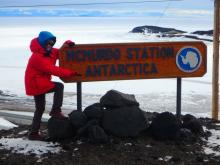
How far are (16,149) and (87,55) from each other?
4.93 feet

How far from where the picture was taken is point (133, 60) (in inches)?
263

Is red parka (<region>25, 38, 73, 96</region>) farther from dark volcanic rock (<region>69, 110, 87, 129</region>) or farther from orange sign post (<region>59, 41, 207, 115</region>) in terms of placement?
dark volcanic rock (<region>69, 110, 87, 129</region>)

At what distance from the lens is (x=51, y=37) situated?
6.11m

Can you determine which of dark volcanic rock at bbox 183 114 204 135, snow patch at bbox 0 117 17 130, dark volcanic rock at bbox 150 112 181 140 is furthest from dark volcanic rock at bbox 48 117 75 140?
snow patch at bbox 0 117 17 130

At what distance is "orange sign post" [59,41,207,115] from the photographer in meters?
6.53

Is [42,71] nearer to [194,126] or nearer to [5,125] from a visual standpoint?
[194,126]

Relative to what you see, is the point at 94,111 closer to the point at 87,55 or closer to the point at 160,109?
the point at 87,55

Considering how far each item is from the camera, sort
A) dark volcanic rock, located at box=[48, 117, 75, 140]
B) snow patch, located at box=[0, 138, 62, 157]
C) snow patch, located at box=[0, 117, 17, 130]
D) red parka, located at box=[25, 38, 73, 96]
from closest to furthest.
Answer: snow patch, located at box=[0, 138, 62, 157]
red parka, located at box=[25, 38, 73, 96]
dark volcanic rock, located at box=[48, 117, 75, 140]
snow patch, located at box=[0, 117, 17, 130]

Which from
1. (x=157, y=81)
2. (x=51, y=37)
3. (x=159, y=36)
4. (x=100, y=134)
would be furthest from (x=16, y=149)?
(x=159, y=36)

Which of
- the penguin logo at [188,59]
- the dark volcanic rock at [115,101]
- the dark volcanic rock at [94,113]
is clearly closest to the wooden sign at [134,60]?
the penguin logo at [188,59]

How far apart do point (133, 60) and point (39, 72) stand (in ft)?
4.29

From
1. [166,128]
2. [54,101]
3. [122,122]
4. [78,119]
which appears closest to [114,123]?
[122,122]

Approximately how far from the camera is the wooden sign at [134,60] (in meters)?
6.53

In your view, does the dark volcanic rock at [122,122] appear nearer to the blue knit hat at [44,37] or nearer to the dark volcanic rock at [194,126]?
the dark volcanic rock at [194,126]
